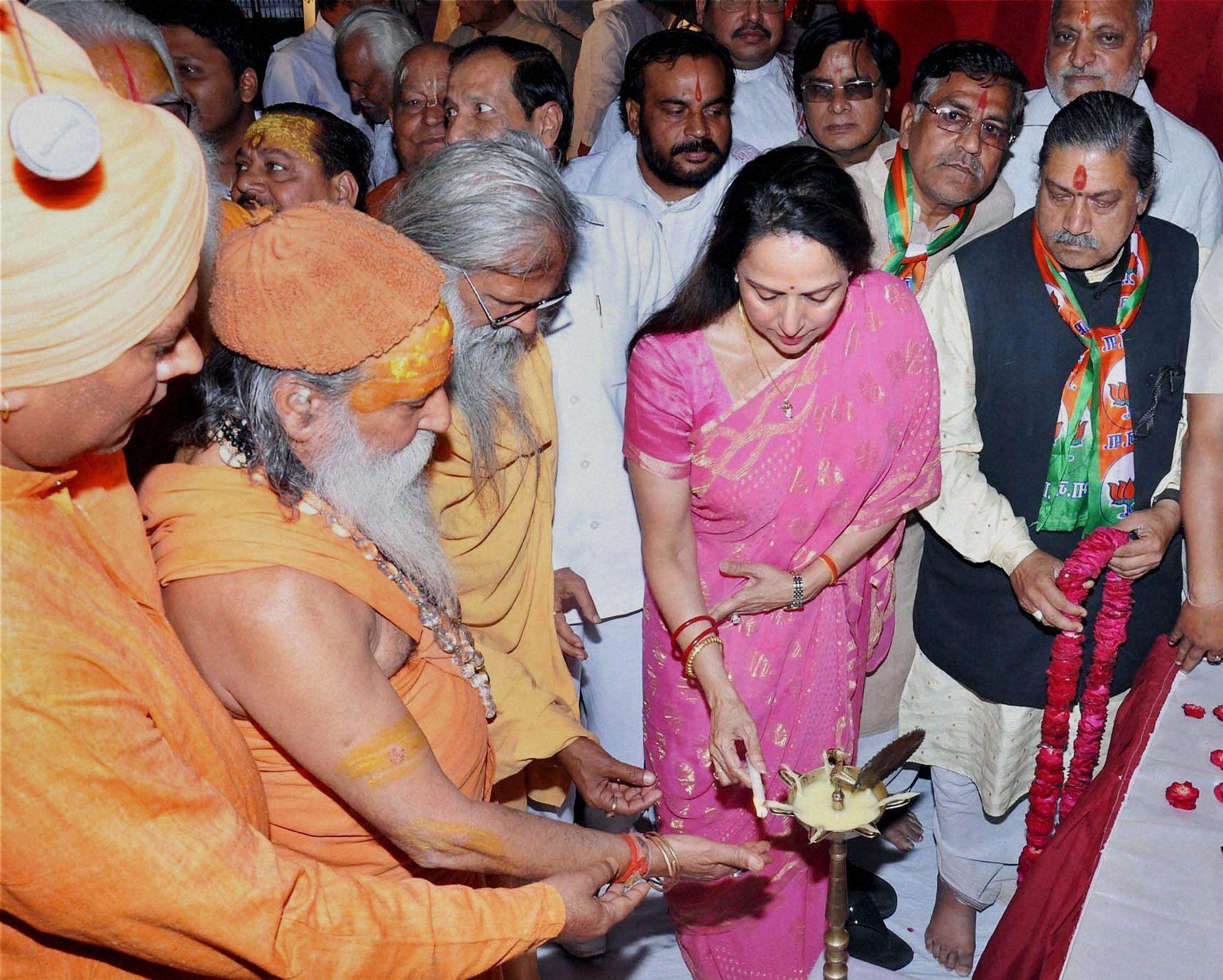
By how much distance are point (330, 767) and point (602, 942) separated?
67.2 inches

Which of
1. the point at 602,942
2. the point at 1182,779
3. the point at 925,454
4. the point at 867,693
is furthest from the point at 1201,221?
the point at 602,942

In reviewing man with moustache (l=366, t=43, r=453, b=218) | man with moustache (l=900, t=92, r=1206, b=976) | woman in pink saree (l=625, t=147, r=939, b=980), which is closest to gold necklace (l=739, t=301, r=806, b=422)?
woman in pink saree (l=625, t=147, r=939, b=980)

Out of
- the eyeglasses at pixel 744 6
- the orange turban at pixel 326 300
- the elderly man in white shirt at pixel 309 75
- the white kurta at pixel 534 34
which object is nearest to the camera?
the orange turban at pixel 326 300

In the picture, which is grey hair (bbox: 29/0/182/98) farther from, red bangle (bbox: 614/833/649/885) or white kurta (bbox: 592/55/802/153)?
white kurta (bbox: 592/55/802/153)

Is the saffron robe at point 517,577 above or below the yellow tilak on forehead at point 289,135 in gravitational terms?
below

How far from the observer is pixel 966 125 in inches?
114

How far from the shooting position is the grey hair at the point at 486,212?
6.81 ft

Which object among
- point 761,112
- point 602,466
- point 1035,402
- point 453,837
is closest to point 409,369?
point 453,837

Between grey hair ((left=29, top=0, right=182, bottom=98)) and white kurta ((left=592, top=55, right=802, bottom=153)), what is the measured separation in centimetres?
214

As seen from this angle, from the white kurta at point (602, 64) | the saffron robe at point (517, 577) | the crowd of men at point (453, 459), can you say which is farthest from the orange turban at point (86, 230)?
the white kurta at point (602, 64)

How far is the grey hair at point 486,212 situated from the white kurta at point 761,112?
7.27ft

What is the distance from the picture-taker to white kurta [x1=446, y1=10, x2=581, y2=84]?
218 inches

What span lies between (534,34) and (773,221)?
3.99 metres

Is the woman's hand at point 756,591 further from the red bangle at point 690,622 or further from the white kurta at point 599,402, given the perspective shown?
the white kurta at point 599,402
